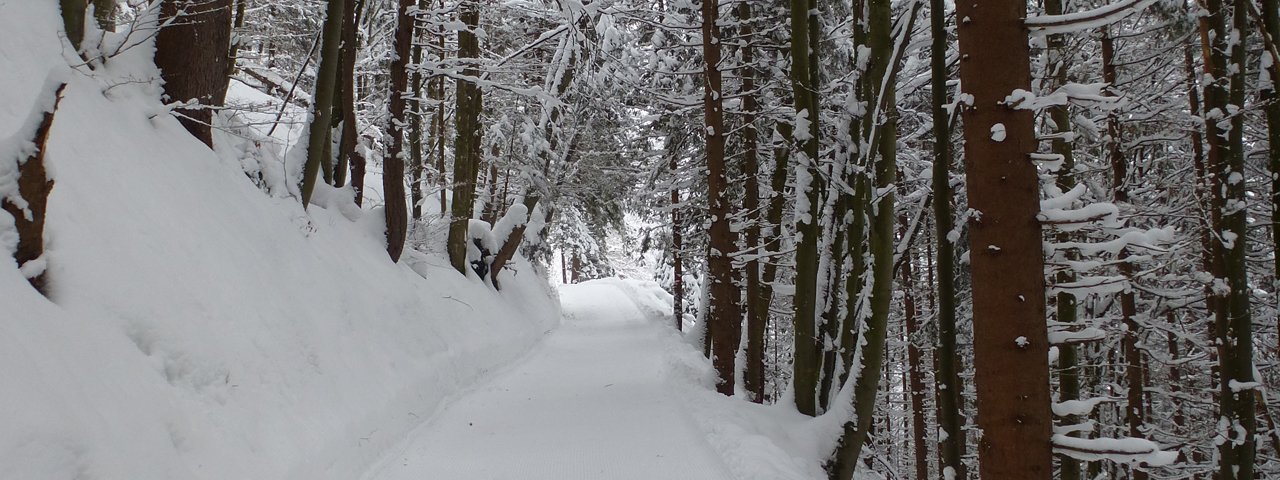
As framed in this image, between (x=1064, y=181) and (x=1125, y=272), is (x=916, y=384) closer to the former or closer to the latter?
(x=1125, y=272)

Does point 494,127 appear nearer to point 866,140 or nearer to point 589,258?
point 866,140

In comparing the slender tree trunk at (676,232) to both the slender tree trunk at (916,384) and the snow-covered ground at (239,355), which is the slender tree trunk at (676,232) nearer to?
the snow-covered ground at (239,355)

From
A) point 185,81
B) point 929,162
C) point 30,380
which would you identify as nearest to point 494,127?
point 185,81

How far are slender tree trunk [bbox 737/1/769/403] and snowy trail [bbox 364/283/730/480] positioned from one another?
1430 mm

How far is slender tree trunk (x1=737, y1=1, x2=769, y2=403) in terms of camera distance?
31.8ft

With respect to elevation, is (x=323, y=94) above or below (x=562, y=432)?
above

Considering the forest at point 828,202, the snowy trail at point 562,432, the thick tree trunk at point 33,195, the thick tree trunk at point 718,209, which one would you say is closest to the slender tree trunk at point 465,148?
the forest at point 828,202

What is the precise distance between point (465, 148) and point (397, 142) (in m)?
3.06

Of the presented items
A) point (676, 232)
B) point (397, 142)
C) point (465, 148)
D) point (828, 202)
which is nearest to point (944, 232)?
point (828, 202)

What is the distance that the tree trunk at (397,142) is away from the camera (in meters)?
11.2

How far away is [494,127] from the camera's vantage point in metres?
16.5

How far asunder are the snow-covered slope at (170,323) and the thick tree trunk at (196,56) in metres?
0.22

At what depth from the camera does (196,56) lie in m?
7.29

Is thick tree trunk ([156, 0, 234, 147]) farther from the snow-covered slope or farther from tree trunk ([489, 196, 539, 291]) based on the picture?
tree trunk ([489, 196, 539, 291])
